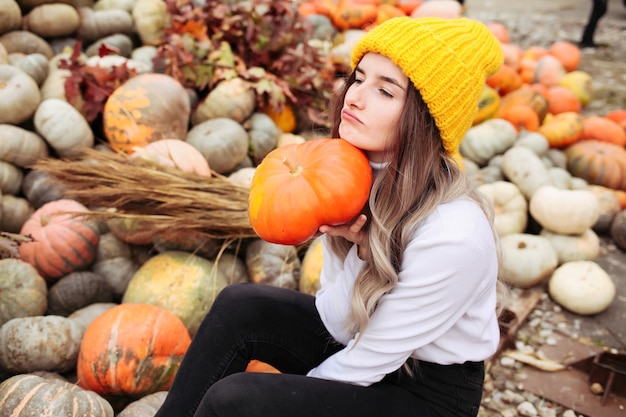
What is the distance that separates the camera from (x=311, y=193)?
1.69m

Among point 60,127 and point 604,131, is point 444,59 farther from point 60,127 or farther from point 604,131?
point 604,131

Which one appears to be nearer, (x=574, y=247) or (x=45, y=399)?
(x=45, y=399)

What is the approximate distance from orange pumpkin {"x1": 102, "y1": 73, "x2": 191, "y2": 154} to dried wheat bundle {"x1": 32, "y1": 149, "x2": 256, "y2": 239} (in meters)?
0.63

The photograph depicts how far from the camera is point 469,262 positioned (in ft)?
5.24

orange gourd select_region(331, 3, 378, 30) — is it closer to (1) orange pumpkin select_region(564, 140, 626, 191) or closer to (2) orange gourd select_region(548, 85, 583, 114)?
(2) orange gourd select_region(548, 85, 583, 114)

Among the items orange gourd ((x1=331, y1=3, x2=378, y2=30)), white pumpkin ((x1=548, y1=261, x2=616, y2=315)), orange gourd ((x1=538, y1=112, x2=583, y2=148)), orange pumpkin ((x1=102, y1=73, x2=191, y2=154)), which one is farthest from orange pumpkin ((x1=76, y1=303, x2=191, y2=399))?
orange gourd ((x1=331, y1=3, x2=378, y2=30))

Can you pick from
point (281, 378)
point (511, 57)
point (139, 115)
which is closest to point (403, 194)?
point (281, 378)

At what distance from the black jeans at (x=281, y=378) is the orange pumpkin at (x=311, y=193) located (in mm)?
430

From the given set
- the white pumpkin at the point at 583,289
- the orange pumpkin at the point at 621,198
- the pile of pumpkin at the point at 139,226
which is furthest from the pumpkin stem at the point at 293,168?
the orange pumpkin at the point at 621,198

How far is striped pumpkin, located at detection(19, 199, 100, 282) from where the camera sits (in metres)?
3.03

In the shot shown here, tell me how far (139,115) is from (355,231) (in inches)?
101

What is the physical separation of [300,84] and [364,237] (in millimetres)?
3173

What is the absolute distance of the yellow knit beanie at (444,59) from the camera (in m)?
1.69

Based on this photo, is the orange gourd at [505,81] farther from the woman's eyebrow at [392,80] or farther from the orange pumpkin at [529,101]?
the woman's eyebrow at [392,80]
